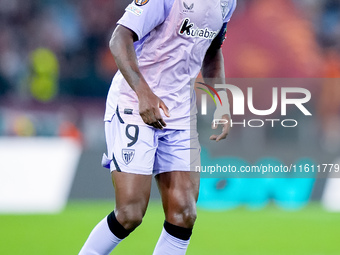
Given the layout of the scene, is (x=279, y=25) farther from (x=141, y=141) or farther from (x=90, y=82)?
(x=141, y=141)

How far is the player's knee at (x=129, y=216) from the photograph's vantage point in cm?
401

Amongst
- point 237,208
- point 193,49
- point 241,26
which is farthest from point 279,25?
point 193,49

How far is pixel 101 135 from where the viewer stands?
12.3 m

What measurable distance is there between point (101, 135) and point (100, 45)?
309 centimetres

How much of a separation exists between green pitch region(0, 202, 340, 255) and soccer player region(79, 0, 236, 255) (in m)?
2.07

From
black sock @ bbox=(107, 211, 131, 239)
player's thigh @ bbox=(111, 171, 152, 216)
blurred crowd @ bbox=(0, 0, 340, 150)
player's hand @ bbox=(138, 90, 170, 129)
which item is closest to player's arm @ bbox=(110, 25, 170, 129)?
player's hand @ bbox=(138, 90, 170, 129)

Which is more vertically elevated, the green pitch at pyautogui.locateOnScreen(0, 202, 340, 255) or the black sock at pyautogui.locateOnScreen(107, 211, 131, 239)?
the black sock at pyautogui.locateOnScreen(107, 211, 131, 239)

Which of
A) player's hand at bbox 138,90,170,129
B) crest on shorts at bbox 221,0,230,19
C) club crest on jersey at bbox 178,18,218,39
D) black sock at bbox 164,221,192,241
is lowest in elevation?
black sock at bbox 164,221,192,241

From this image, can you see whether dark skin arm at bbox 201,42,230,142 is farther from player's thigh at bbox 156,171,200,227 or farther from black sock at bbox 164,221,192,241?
black sock at bbox 164,221,192,241

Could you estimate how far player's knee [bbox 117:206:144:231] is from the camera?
4.01 metres

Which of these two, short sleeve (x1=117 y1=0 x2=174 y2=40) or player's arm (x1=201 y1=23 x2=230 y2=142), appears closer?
short sleeve (x1=117 y1=0 x2=174 y2=40)

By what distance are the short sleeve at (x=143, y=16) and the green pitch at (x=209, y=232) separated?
106 inches

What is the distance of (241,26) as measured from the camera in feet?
47.9

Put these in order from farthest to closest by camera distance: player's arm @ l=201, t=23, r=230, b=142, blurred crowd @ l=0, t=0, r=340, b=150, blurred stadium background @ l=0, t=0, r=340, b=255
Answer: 1. blurred crowd @ l=0, t=0, r=340, b=150
2. blurred stadium background @ l=0, t=0, r=340, b=255
3. player's arm @ l=201, t=23, r=230, b=142
